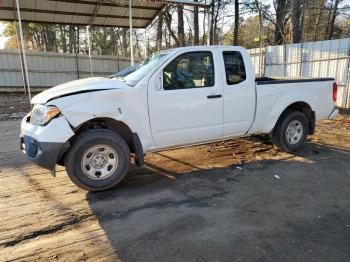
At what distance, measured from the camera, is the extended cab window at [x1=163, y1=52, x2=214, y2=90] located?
4711 millimetres

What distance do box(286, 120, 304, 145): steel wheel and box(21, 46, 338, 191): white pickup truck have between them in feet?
0.09

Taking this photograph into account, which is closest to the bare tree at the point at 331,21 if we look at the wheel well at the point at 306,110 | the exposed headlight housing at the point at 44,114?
the wheel well at the point at 306,110

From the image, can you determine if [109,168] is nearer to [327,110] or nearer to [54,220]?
[54,220]

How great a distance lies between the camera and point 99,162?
14.2 ft

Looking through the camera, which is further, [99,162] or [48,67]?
[48,67]

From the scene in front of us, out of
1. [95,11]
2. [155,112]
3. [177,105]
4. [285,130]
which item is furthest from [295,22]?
[155,112]

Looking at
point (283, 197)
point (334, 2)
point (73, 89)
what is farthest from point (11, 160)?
point (334, 2)

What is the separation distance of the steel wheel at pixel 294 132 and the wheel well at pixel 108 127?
3.23 m

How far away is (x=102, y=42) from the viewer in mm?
33469

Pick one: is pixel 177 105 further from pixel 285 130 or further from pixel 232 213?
pixel 285 130

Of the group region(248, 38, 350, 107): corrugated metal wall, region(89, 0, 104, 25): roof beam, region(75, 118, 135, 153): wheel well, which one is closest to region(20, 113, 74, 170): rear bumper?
region(75, 118, 135, 153): wheel well

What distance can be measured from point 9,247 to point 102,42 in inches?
1296

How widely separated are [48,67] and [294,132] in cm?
1693

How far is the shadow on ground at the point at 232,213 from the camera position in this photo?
9.74 ft
